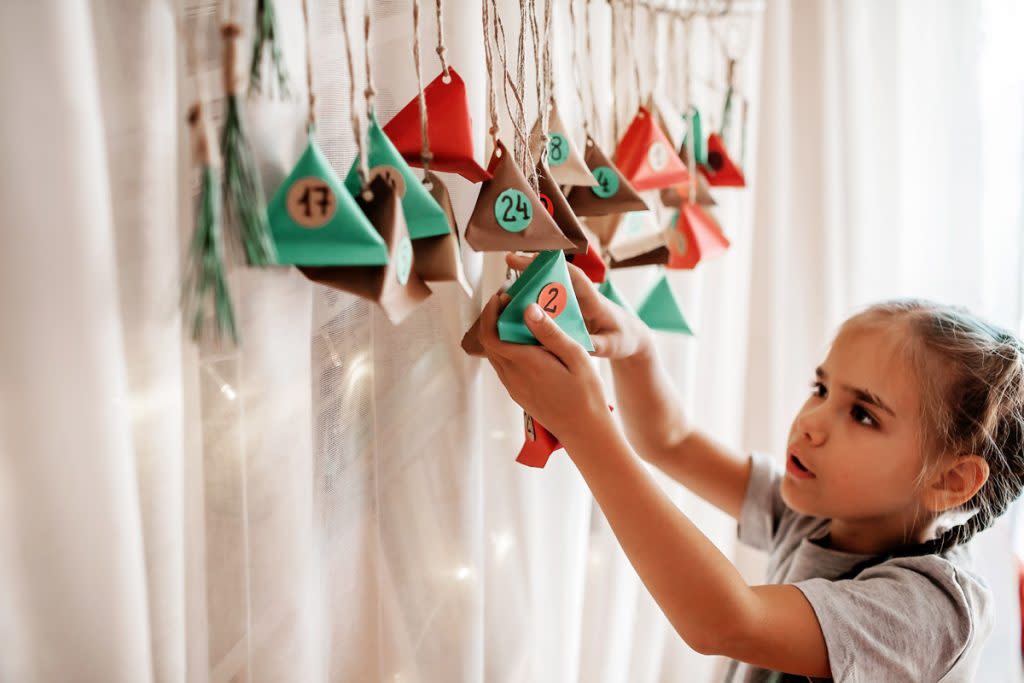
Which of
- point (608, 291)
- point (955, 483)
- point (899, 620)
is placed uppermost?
point (608, 291)

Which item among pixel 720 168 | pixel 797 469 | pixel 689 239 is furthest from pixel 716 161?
pixel 797 469

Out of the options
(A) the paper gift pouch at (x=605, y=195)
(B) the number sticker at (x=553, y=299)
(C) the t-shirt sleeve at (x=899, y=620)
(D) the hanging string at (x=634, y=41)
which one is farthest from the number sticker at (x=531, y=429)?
(D) the hanging string at (x=634, y=41)

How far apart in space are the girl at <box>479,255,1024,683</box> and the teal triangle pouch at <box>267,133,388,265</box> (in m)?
0.16

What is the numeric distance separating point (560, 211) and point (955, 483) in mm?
537

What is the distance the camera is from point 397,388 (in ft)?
2.20

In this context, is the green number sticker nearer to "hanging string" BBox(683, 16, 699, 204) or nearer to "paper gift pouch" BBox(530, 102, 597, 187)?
"paper gift pouch" BBox(530, 102, 597, 187)

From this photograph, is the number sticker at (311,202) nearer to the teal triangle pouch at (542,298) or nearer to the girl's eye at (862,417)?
the teal triangle pouch at (542,298)

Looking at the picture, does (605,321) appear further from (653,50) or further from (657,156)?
(653,50)

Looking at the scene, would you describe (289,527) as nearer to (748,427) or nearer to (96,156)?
(96,156)

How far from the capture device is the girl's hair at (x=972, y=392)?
2.56ft

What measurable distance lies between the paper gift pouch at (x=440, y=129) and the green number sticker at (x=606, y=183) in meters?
0.19

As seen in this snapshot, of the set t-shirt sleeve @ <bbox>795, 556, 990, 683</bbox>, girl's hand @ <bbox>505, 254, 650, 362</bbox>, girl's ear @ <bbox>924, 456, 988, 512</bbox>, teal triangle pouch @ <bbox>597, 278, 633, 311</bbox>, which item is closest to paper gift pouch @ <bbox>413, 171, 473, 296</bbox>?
girl's hand @ <bbox>505, 254, 650, 362</bbox>

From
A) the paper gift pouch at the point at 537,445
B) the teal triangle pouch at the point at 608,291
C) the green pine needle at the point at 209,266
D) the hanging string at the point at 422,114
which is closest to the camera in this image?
the green pine needle at the point at 209,266

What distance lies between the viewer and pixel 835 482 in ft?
2.65
